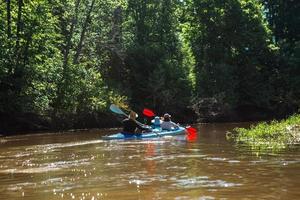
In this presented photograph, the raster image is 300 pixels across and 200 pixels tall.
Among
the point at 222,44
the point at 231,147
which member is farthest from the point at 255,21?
the point at 231,147

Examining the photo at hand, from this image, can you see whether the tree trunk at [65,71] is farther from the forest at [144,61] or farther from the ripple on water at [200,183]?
the ripple on water at [200,183]

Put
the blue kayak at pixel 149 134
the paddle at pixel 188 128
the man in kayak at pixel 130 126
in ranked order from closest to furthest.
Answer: the blue kayak at pixel 149 134 < the man in kayak at pixel 130 126 < the paddle at pixel 188 128

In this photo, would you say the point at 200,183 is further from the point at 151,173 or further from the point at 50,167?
the point at 50,167

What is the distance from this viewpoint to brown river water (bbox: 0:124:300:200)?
26.1ft

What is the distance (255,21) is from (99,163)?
3258 cm

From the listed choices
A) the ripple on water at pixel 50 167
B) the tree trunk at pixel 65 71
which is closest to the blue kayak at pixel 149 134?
the ripple on water at pixel 50 167

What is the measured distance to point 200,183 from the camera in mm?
8734

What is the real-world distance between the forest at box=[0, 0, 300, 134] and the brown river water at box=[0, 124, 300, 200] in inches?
479

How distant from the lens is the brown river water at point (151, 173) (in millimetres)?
7957

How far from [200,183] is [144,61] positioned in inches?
1134

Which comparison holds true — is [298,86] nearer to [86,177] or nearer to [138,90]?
[138,90]

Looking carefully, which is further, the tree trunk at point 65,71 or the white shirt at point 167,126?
the tree trunk at point 65,71

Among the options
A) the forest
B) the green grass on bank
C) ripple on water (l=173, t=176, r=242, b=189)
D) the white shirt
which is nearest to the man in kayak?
the white shirt

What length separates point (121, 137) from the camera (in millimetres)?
18922
